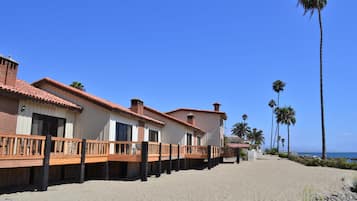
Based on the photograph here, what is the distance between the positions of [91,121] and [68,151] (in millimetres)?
3702

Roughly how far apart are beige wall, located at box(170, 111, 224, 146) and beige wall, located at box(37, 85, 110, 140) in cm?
2015

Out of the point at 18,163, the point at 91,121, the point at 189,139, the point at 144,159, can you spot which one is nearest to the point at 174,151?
the point at 144,159

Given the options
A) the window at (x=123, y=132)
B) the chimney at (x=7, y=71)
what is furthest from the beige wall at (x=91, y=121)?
the chimney at (x=7, y=71)

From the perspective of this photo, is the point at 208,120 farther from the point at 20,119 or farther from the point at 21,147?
the point at 21,147

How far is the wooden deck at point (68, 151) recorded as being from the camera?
11.3 metres

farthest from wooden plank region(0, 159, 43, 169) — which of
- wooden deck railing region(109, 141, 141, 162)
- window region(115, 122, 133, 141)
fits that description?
window region(115, 122, 133, 141)

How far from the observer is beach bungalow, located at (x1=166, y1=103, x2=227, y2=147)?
37.6m

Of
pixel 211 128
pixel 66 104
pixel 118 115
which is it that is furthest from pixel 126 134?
pixel 211 128

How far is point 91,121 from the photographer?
18.1 m

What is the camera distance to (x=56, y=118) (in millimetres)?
16250

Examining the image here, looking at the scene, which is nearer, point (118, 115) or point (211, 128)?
point (118, 115)

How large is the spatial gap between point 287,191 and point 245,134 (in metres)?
99.4

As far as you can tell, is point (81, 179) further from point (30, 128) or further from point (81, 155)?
point (30, 128)

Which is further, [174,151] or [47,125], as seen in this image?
[174,151]
